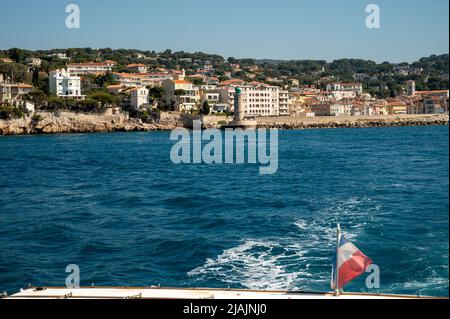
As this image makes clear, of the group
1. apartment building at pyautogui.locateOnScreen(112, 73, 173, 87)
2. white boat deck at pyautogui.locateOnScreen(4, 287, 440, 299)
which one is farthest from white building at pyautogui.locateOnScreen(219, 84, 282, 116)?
white boat deck at pyautogui.locateOnScreen(4, 287, 440, 299)

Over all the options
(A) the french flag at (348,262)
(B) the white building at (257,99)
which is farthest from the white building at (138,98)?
(A) the french flag at (348,262)

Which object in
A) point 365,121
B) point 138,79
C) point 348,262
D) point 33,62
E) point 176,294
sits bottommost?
point 176,294

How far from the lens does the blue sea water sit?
12.1 meters

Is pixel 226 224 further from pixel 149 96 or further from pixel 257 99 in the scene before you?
pixel 257 99

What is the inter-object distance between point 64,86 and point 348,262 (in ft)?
251

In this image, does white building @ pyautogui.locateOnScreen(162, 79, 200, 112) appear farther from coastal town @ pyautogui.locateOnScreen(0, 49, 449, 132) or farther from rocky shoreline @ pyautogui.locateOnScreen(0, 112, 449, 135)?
rocky shoreline @ pyautogui.locateOnScreen(0, 112, 449, 135)

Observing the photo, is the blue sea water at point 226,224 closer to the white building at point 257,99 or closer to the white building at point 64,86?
the white building at point 64,86

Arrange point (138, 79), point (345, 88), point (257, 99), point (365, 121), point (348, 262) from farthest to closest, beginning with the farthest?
point (345, 88), point (138, 79), point (257, 99), point (365, 121), point (348, 262)

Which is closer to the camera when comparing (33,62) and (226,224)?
(226,224)

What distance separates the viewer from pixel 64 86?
80.1 metres

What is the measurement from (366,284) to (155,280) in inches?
151

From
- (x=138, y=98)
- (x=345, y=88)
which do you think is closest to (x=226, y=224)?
(x=138, y=98)

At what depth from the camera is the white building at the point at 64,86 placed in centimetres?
7981
